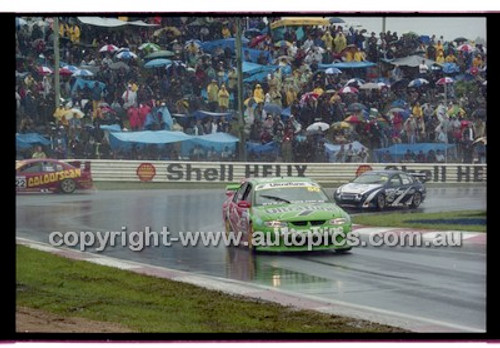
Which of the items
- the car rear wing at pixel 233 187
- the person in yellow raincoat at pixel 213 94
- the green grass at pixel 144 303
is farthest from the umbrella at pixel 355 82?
the green grass at pixel 144 303

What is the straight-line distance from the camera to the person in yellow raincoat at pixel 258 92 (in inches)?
509

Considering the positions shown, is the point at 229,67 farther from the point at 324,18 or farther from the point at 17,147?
the point at 17,147

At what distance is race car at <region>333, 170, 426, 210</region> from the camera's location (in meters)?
12.9

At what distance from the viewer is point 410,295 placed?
12.3m

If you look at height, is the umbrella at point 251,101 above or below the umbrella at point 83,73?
below

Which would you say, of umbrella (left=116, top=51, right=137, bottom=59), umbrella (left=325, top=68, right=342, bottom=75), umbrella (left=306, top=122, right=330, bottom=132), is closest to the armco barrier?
umbrella (left=306, top=122, right=330, bottom=132)

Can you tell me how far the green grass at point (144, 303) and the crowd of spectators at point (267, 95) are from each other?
1.30 metres

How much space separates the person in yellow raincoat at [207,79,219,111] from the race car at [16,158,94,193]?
5.07ft

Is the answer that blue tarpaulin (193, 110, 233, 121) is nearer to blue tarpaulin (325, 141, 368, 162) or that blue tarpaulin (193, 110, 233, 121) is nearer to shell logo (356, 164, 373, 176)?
blue tarpaulin (325, 141, 368, 162)

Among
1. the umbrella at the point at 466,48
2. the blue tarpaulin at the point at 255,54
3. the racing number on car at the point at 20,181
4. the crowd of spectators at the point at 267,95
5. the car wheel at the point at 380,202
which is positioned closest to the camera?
the umbrella at the point at 466,48

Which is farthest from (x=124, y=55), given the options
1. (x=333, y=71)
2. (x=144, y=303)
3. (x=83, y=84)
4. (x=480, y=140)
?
(x=480, y=140)

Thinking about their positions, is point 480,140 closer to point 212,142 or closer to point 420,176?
point 420,176

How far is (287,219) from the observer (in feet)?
43.1

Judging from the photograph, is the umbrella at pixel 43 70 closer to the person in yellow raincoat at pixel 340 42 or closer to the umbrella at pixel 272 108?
the umbrella at pixel 272 108
